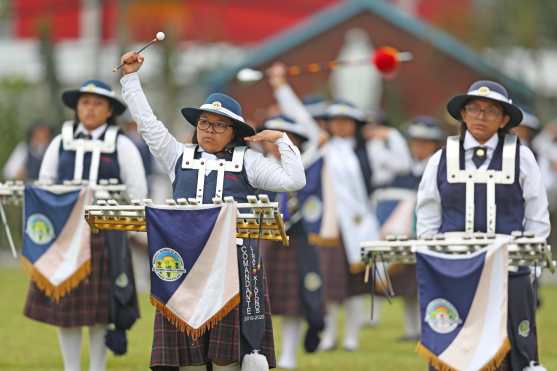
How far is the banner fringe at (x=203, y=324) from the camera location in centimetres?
860

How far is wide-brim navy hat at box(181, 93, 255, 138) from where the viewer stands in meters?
9.00

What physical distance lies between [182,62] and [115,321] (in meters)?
23.0

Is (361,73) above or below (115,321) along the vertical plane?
above

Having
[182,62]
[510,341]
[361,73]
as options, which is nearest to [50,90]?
[182,62]

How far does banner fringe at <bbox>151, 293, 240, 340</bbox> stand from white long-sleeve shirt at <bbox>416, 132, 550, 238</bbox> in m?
1.25

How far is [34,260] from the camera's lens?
1090 centimetres

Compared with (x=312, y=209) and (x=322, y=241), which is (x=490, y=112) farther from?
(x=322, y=241)

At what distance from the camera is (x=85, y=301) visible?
11047mm

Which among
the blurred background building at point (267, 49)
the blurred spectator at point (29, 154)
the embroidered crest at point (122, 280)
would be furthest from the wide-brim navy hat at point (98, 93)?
the blurred background building at point (267, 49)

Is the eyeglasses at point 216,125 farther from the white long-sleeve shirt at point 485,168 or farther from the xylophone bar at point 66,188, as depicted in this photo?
the xylophone bar at point 66,188

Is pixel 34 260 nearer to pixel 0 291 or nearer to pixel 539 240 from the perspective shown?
pixel 539 240

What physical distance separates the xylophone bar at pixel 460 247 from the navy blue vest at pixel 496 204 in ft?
0.93

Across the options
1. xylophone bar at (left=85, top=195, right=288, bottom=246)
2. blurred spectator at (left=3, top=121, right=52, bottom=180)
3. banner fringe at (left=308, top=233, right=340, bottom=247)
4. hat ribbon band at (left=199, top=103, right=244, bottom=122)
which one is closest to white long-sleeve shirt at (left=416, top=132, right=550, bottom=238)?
xylophone bar at (left=85, top=195, right=288, bottom=246)

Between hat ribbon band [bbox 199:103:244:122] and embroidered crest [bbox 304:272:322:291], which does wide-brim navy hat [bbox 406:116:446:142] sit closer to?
embroidered crest [bbox 304:272:322:291]
